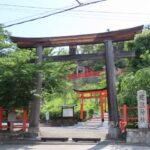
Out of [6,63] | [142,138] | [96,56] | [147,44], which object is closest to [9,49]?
[6,63]

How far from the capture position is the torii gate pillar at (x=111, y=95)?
1891 cm

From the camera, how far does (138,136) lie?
56.3ft

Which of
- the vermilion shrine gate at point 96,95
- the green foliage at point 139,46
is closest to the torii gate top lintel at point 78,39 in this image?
the vermilion shrine gate at point 96,95

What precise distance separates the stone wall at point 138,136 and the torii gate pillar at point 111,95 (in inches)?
59.3

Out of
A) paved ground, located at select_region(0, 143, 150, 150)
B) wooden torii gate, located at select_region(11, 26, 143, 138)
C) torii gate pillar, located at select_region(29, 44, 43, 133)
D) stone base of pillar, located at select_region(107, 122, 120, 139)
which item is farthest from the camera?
torii gate pillar, located at select_region(29, 44, 43, 133)

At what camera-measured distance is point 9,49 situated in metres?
20.0

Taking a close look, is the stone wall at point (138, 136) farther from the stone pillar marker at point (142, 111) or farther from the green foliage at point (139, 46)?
the green foliage at point (139, 46)

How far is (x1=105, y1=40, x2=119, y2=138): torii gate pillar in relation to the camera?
18906mm

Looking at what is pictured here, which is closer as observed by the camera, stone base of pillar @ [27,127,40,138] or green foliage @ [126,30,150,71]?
stone base of pillar @ [27,127,40,138]

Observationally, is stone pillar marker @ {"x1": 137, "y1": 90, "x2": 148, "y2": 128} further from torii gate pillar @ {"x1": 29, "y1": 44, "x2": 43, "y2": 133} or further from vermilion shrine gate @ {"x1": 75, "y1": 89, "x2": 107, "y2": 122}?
vermilion shrine gate @ {"x1": 75, "y1": 89, "x2": 107, "y2": 122}

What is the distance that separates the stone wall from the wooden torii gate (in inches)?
60.0

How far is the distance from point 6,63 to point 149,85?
7650 millimetres

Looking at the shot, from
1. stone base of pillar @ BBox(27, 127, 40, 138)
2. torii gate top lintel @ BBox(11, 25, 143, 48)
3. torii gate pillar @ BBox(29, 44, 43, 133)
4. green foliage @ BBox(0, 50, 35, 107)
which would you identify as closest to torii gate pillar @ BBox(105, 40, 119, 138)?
torii gate top lintel @ BBox(11, 25, 143, 48)

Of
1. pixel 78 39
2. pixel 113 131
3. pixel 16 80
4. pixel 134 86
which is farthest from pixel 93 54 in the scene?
pixel 16 80
